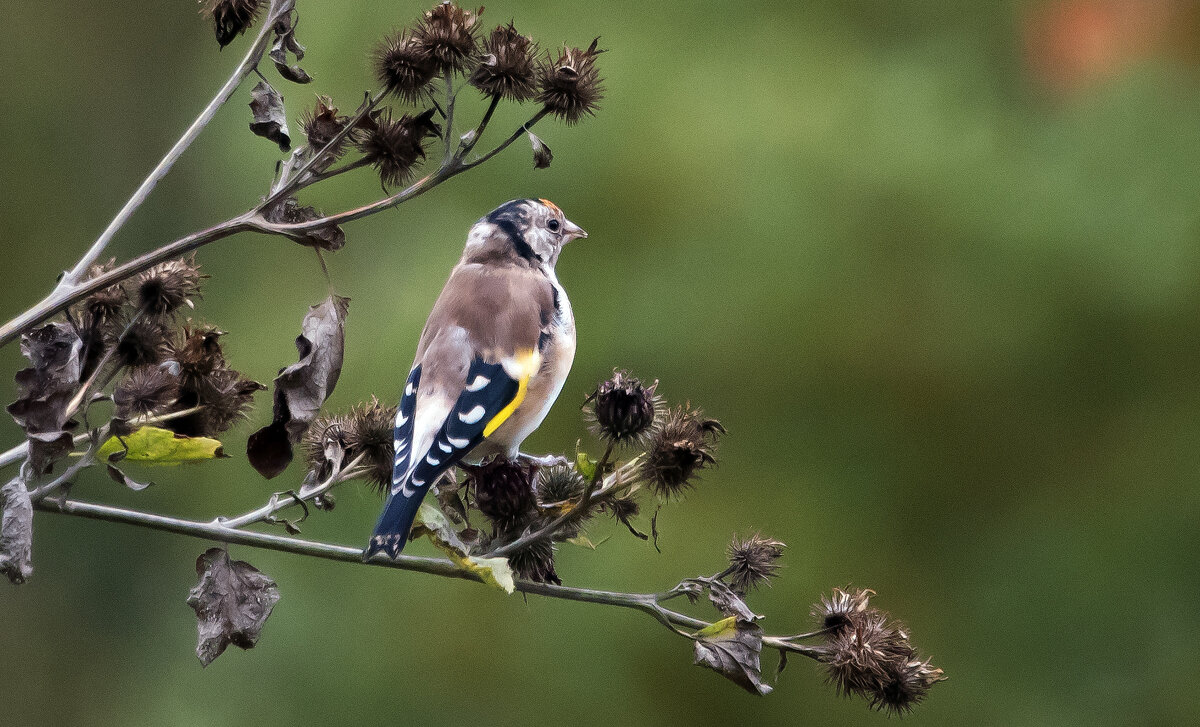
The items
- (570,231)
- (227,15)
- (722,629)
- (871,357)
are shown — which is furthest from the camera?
(871,357)

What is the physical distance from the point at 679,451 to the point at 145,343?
3.48ft

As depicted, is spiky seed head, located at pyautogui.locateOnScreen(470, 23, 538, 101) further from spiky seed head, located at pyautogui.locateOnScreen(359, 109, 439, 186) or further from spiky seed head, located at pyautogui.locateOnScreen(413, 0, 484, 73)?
spiky seed head, located at pyautogui.locateOnScreen(359, 109, 439, 186)

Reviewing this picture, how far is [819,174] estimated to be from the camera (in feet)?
25.0

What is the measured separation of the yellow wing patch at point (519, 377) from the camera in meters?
2.84

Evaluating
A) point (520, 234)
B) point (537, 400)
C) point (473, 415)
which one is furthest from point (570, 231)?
point (473, 415)

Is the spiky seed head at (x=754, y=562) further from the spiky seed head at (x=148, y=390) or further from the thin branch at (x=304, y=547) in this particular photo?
the spiky seed head at (x=148, y=390)

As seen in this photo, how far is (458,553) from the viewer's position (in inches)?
78.2

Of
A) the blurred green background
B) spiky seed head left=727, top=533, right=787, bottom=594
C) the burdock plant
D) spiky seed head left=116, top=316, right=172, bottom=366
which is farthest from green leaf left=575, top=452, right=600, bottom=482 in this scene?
the blurred green background

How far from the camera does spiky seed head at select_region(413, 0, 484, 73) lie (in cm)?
235

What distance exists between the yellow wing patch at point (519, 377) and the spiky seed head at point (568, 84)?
2.28 feet

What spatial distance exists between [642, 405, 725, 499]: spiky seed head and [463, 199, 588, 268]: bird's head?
136cm

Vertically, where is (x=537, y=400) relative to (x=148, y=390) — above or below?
above

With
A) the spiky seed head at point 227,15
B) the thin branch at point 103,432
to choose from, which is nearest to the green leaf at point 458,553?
the thin branch at point 103,432

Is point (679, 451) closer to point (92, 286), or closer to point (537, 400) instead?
point (537, 400)
